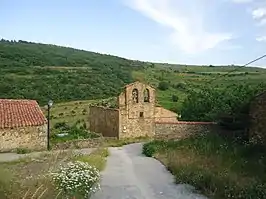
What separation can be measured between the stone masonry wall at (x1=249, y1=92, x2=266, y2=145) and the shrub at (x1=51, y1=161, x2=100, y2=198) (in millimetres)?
10991

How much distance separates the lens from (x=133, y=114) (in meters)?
32.6

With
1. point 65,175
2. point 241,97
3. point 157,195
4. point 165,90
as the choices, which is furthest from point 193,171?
point 165,90

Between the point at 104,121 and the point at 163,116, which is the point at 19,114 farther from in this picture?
the point at 163,116

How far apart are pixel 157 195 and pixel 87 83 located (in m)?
54.0

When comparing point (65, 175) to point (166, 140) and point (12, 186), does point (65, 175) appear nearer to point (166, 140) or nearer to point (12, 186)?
point (12, 186)

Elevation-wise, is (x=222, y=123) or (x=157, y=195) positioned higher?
(x=222, y=123)

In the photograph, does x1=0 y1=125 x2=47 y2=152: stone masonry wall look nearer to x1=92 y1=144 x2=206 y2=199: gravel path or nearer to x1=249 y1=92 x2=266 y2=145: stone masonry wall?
x1=92 y1=144 x2=206 y2=199: gravel path

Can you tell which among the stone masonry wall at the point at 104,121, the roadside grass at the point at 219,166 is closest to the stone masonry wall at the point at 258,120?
the roadside grass at the point at 219,166

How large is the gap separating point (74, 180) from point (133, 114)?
22665mm

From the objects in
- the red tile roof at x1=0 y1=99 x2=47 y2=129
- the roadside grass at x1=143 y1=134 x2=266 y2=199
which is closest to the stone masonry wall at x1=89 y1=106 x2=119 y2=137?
the red tile roof at x1=0 y1=99 x2=47 y2=129

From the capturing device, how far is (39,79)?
203ft

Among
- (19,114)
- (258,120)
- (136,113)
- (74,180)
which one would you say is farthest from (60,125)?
(74,180)

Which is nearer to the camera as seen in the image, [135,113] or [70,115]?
[135,113]

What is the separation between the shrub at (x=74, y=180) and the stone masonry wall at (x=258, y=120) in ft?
36.1
